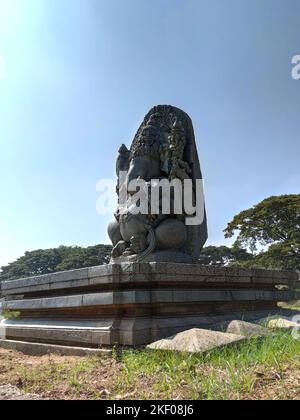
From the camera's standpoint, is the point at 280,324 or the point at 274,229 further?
the point at 274,229

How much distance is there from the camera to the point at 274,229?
76.1ft

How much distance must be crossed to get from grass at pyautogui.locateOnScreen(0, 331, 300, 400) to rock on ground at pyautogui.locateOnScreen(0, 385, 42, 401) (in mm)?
144

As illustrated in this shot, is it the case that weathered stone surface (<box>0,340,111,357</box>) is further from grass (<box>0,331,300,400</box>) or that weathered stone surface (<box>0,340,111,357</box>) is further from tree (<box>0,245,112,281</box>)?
tree (<box>0,245,112,281</box>)

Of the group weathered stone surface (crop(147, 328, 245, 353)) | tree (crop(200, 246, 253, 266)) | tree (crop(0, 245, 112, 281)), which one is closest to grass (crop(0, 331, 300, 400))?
weathered stone surface (crop(147, 328, 245, 353))

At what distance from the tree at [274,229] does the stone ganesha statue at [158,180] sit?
55.5 feet

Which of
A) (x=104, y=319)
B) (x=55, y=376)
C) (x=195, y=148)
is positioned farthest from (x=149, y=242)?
(x=55, y=376)

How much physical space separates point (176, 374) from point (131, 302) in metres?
1.37

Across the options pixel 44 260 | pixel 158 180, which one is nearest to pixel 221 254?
pixel 44 260

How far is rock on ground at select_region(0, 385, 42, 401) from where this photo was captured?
101 inches

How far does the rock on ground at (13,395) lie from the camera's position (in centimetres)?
255

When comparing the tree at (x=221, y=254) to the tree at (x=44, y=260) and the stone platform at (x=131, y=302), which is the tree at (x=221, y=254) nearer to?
the tree at (x=44, y=260)

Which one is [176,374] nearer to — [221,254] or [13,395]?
[13,395]

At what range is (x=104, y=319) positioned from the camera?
4.42 m

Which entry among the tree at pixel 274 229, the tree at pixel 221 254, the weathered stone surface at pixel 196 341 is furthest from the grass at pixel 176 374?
the tree at pixel 221 254
